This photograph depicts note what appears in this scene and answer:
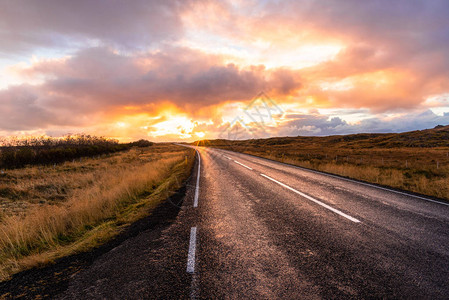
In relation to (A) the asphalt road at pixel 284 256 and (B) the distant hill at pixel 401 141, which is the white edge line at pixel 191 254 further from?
(B) the distant hill at pixel 401 141

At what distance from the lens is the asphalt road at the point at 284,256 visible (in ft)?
9.09

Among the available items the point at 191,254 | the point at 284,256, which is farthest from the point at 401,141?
the point at 191,254

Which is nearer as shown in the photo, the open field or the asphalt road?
the asphalt road

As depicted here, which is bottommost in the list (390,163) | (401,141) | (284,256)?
(390,163)

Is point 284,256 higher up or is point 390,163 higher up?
point 284,256

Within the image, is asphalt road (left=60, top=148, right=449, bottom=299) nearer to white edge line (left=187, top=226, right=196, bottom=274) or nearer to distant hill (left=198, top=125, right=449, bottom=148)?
white edge line (left=187, top=226, right=196, bottom=274)

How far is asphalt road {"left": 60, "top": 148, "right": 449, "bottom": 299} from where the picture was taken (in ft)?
9.09


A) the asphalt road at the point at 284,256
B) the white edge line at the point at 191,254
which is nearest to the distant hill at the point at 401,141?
the asphalt road at the point at 284,256

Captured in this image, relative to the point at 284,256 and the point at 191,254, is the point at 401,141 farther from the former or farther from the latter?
the point at 191,254

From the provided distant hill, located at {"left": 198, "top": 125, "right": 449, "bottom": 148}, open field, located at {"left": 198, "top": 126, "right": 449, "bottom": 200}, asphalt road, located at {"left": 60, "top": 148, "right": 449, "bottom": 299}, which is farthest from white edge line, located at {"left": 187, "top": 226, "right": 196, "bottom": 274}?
distant hill, located at {"left": 198, "top": 125, "right": 449, "bottom": 148}

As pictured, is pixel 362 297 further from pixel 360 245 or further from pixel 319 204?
pixel 319 204

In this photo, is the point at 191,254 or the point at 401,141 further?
the point at 401,141

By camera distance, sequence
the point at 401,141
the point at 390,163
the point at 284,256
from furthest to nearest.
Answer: the point at 401,141
the point at 390,163
the point at 284,256

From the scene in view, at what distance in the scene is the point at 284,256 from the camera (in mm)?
3600
